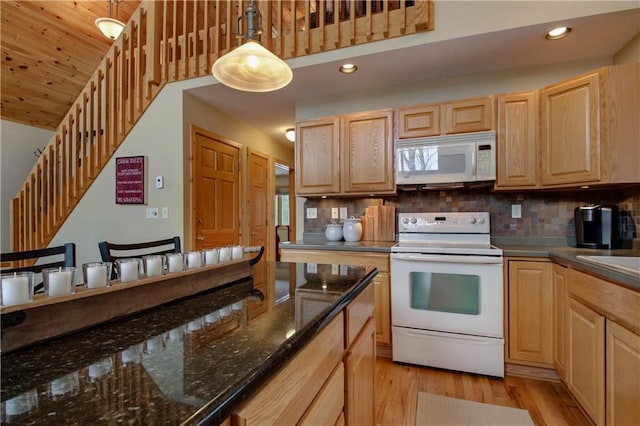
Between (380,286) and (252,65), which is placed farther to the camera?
(380,286)

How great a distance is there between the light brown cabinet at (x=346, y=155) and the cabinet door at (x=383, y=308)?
80cm

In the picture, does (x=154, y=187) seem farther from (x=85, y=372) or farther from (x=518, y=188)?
(x=518, y=188)

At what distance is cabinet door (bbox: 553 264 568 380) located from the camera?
1987 millimetres

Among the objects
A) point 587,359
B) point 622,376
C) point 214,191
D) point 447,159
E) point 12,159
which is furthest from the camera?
point 12,159


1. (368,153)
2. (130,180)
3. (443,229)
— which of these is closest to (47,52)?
(130,180)

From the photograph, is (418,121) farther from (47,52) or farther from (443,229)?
(47,52)

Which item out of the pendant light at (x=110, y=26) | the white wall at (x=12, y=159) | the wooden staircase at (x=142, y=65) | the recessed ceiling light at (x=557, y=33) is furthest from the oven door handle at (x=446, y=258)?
the white wall at (x=12, y=159)

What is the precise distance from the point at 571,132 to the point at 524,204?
2.23 feet

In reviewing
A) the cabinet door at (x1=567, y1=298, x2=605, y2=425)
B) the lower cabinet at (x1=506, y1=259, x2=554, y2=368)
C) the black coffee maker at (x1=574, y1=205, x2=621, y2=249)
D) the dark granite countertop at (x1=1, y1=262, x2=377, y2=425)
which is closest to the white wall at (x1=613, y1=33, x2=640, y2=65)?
the black coffee maker at (x1=574, y1=205, x2=621, y2=249)

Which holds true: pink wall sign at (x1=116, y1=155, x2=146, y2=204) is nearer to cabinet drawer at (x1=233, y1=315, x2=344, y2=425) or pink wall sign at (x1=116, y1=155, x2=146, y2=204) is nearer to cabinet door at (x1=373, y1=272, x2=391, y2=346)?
cabinet door at (x1=373, y1=272, x2=391, y2=346)

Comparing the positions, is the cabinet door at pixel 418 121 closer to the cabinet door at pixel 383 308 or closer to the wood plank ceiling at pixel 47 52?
the cabinet door at pixel 383 308

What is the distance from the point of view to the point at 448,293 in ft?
7.69

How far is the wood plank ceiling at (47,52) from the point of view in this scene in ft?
10.7

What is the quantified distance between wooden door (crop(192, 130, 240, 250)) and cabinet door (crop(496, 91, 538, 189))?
2829 millimetres
